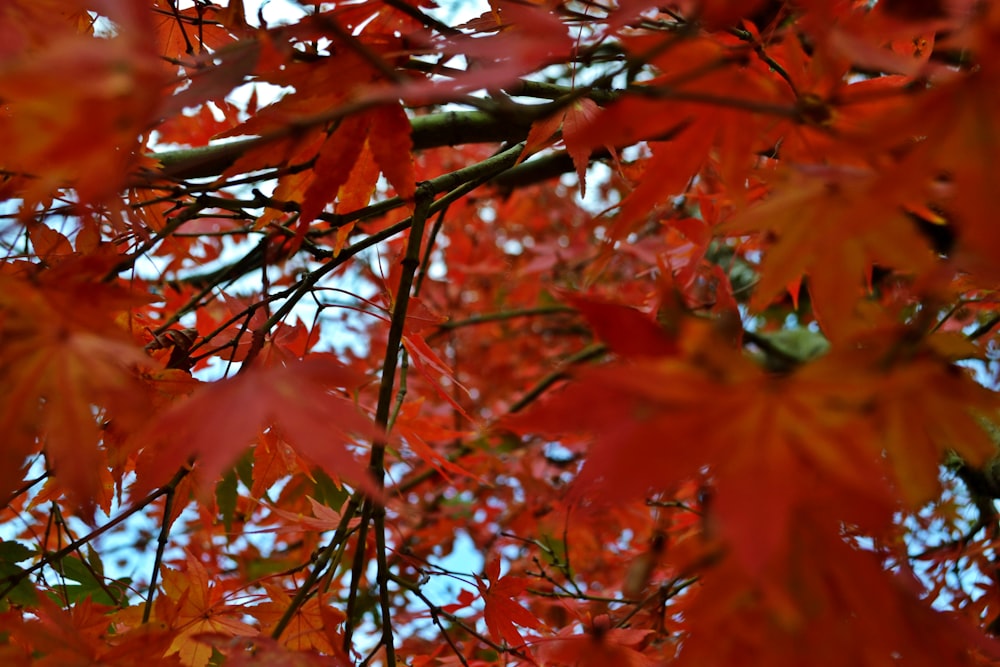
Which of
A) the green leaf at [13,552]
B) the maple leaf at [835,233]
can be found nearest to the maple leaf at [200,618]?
the green leaf at [13,552]

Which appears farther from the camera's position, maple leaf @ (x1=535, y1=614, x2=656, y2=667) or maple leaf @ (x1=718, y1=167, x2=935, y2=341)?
maple leaf @ (x1=535, y1=614, x2=656, y2=667)

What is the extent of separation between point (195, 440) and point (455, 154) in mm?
2838

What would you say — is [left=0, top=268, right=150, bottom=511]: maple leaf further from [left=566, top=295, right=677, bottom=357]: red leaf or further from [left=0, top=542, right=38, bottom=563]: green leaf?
[left=0, top=542, right=38, bottom=563]: green leaf

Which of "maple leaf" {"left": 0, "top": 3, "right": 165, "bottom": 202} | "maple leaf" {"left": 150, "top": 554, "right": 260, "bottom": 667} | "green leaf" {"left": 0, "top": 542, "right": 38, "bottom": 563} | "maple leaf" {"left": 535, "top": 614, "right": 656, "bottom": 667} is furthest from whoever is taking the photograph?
"green leaf" {"left": 0, "top": 542, "right": 38, "bottom": 563}

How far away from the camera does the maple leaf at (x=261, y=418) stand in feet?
1.30

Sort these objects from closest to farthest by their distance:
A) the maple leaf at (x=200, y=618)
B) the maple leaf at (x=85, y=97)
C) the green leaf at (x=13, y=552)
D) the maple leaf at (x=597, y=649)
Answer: the maple leaf at (x=85, y=97)
the maple leaf at (x=597, y=649)
the maple leaf at (x=200, y=618)
the green leaf at (x=13, y=552)

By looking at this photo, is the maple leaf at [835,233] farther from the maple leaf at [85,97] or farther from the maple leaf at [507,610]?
the maple leaf at [507,610]

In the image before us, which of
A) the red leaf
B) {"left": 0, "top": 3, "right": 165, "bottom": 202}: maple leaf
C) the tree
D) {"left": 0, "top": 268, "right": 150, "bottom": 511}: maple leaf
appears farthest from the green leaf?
the red leaf

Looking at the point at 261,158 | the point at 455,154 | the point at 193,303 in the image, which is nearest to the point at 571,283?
the point at 455,154

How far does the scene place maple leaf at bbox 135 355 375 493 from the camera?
0.40 meters

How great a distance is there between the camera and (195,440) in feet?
1.42

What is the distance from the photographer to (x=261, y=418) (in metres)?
0.44

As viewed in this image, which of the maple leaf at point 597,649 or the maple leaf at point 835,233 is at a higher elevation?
the maple leaf at point 835,233

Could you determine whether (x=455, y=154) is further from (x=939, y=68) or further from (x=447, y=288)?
(x=939, y=68)
